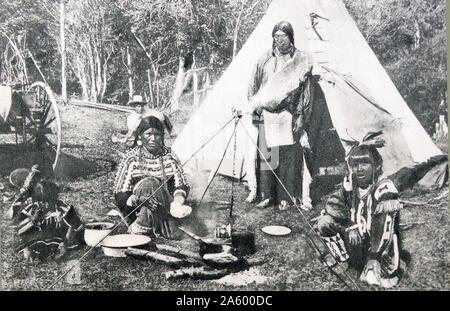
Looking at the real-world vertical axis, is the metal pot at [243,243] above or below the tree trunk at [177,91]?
below

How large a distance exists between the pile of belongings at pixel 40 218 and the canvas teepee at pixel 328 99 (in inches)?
53.5

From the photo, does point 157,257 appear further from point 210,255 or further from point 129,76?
point 129,76

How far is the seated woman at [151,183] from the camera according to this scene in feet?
17.6

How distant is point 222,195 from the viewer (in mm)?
5418

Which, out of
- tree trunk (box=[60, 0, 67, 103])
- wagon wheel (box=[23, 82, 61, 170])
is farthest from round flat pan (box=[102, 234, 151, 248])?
tree trunk (box=[60, 0, 67, 103])

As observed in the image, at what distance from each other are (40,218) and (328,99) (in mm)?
3280

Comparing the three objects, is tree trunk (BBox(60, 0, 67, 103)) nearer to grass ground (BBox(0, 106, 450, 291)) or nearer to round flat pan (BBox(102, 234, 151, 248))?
grass ground (BBox(0, 106, 450, 291))

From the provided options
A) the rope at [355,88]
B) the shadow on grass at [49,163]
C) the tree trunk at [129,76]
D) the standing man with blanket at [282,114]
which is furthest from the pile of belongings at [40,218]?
the rope at [355,88]

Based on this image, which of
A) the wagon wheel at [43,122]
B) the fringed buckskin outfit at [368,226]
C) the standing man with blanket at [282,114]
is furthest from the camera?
the wagon wheel at [43,122]

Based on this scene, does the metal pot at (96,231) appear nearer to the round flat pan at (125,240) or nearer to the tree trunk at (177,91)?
the round flat pan at (125,240)

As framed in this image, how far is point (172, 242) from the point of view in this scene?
5352 millimetres

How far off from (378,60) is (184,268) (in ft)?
9.73

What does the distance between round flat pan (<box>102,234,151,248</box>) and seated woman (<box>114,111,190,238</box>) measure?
69 mm
